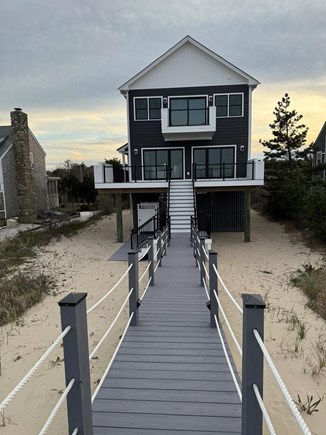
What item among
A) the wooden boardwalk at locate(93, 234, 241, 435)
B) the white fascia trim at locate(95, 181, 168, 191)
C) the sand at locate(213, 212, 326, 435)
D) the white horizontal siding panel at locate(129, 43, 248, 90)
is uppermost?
the white horizontal siding panel at locate(129, 43, 248, 90)

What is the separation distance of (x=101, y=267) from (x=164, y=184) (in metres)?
6.56

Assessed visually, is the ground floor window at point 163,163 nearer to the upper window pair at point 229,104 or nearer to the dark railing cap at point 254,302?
the upper window pair at point 229,104

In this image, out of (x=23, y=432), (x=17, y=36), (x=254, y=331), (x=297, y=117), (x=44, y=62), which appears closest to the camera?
(x=254, y=331)

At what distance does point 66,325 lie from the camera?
7.16 ft

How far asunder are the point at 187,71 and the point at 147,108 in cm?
314

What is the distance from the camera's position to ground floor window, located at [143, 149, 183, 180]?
19047 mm

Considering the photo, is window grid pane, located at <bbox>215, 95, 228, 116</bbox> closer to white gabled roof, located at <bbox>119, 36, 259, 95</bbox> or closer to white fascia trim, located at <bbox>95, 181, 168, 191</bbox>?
white gabled roof, located at <bbox>119, 36, 259, 95</bbox>

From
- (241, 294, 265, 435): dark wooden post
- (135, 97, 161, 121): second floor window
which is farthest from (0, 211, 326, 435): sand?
(135, 97, 161, 121): second floor window

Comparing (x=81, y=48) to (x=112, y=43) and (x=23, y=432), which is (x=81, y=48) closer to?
(x=112, y=43)

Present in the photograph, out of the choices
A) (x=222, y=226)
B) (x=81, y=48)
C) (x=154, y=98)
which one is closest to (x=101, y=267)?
(x=222, y=226)

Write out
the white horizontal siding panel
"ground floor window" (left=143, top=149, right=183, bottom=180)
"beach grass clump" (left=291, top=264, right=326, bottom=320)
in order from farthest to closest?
"ground floor window" (left=143, top=149, right=183, bottom=180), the white horizontal siding panel, "beach grass clump" (left=291, top=264, right=326, bottom=320)

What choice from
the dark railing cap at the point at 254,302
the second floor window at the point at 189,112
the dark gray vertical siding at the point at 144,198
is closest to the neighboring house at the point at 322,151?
the second floor window at the point at 189,112

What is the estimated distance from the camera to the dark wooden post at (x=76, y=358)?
86.1 inches

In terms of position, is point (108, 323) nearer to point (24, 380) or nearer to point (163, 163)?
point (24, 380)
